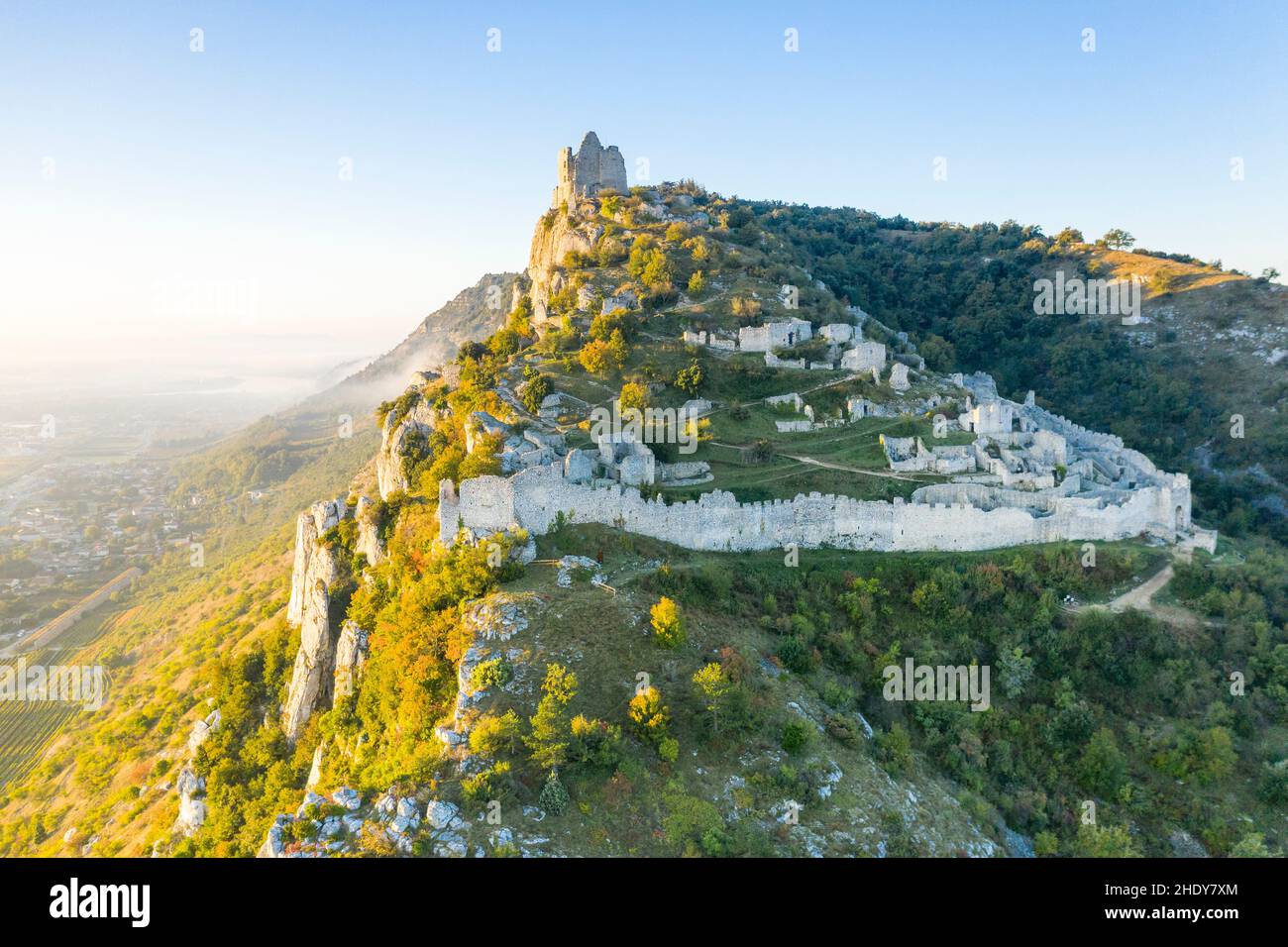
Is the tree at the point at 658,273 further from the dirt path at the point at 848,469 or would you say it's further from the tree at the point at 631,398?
the dirt path at the point at 848,469

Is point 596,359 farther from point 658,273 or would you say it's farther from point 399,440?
point 658,273

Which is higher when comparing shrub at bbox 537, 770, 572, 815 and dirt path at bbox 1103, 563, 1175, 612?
dirt path at bbox 1103, 563, 1175, 612

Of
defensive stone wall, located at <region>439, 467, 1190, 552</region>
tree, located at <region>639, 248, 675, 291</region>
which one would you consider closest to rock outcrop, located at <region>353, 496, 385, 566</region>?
defensive stone wall, located at <region>439, 467, 1190, 552</region>
